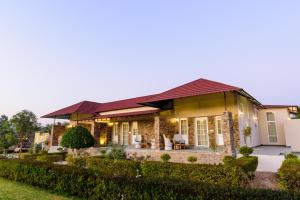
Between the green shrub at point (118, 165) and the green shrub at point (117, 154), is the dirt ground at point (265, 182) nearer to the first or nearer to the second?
the green shrub at point (118, 165)

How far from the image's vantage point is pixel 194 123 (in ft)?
49.1

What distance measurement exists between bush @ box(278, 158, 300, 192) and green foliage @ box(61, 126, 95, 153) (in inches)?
482

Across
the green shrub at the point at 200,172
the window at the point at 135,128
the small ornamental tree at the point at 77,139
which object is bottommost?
the green shrub at the point at 200,172

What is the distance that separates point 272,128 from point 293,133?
2016 mm

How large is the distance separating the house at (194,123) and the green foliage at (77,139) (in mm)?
3409

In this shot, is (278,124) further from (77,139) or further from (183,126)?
(77,139)

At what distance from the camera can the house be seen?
38.0 feet

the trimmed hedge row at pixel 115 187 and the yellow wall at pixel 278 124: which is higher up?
the yellow wall at pixel 278 124

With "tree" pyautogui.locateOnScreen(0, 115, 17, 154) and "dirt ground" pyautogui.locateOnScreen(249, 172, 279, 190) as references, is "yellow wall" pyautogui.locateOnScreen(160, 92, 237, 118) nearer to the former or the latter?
"dirt ground" pyautogui.locateOnScreen(249, 172, 279, 190)

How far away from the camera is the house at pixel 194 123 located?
11.6 m

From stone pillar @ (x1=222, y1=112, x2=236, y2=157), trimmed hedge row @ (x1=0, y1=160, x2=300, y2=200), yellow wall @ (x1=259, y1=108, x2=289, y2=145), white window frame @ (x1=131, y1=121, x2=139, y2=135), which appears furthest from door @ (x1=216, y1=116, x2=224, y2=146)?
trimmed hedge row @ (x1=0, y1=160, x2=300, y2=200)

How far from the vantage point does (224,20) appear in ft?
54.2

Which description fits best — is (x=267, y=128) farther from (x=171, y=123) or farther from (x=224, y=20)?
(x=224, y=20)

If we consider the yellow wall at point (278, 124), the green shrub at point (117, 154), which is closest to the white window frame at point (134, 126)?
the green shrub at point (117, 154)
